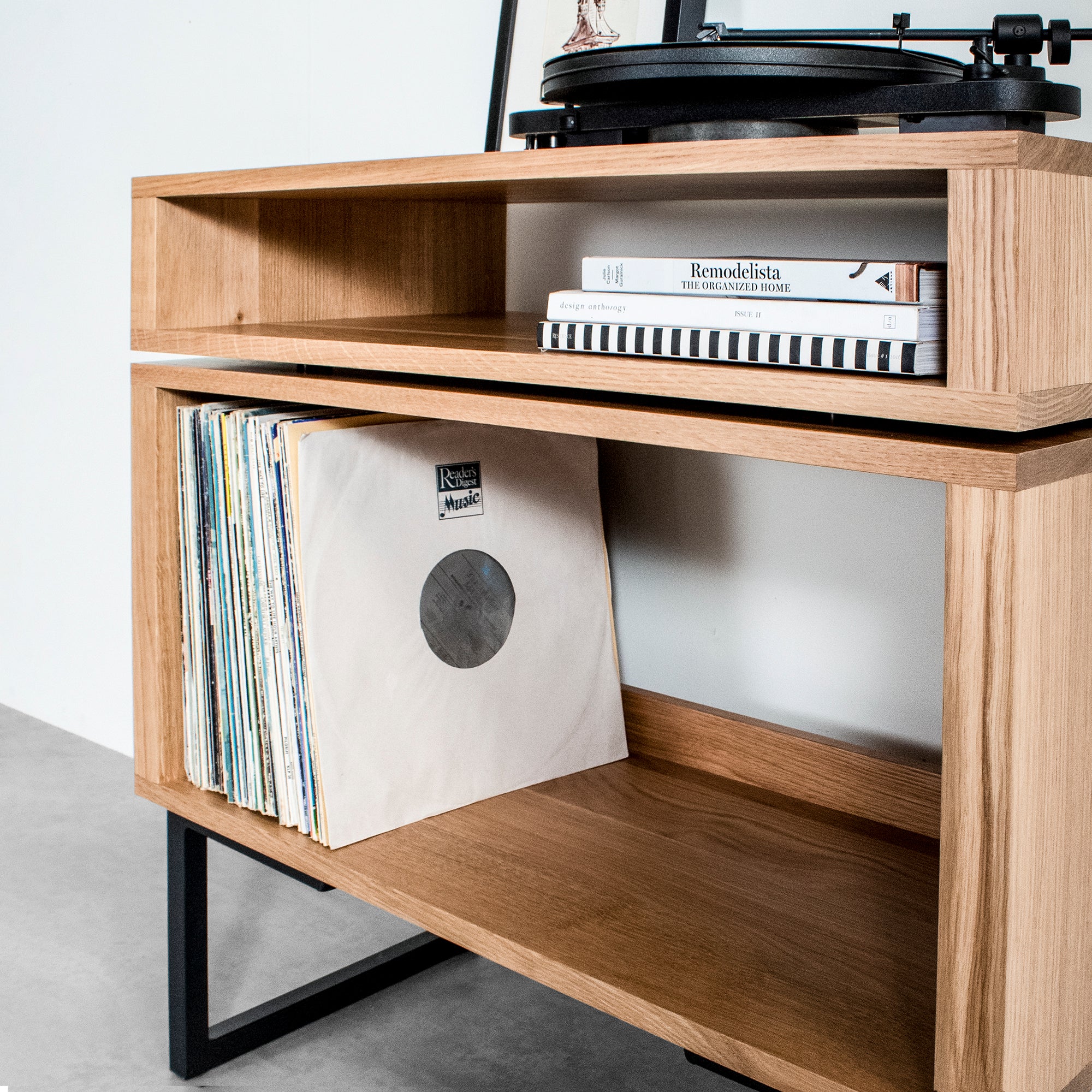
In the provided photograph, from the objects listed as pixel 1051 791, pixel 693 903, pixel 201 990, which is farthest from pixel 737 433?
pixel 201 990

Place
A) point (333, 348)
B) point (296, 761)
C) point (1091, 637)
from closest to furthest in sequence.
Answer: point (1091, 637), point (333, 348), point (296, 761)

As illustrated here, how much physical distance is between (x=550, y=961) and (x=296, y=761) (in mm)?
354

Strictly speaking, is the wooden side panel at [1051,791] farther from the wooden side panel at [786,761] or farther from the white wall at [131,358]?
the white wall at [131,358]

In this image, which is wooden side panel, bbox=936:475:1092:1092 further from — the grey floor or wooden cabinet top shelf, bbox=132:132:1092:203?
the grey floor

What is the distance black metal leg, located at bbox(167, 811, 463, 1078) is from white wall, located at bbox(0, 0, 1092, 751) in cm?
55

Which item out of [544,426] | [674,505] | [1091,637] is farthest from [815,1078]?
[674,505]

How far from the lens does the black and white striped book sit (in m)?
0.71

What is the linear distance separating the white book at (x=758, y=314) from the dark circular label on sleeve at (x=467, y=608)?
1.32 ft

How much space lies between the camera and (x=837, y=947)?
97cm

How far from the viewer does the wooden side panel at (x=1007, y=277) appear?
641mm

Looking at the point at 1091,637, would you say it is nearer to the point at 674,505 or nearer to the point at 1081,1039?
the point at 1081,1039

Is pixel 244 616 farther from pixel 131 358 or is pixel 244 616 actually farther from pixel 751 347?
pixel 131 358

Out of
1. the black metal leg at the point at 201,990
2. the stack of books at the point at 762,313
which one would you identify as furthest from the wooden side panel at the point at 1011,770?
the black metal leg at the point at 201,990

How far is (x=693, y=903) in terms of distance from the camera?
1.04 meters
